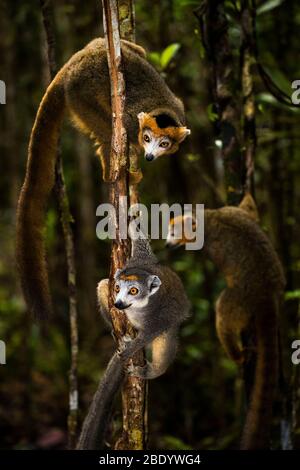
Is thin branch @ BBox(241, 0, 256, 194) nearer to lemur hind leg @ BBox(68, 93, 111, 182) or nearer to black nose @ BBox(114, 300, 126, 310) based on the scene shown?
lemur hind leg @ BBox(68, 93, 111, 182)

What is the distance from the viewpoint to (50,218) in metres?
7.87

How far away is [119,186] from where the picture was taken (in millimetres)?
3084

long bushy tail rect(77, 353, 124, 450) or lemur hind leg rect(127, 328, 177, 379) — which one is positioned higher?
lemur hind leg rect(127, 328, 177, 379)

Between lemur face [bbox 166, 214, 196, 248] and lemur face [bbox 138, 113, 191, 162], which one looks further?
lemur face [bbox 166, 214, 196, 248]

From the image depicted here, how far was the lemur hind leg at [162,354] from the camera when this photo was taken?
3.44 meters

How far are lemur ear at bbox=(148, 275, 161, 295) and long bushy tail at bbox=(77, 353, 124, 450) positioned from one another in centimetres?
45

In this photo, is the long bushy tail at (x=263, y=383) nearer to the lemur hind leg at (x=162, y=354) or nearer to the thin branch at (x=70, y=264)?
the lemur hind leg at (x=162, y=354)

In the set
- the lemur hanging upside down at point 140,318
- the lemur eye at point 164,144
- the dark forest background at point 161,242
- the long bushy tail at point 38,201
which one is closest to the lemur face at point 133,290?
the lemur hanging upside down at point 140,318

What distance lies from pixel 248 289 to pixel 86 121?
1.94 m

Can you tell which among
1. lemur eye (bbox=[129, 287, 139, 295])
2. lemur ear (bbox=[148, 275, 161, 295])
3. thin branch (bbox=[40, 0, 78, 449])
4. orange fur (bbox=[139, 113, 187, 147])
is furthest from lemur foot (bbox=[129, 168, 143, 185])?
lemur eye (bbox=[129, 287, 139, 295])

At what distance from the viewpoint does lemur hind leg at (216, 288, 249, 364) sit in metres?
4.74

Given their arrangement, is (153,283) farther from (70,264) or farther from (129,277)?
(70,264)

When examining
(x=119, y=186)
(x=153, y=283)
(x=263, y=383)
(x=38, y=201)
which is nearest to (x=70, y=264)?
(x=38, y=201)

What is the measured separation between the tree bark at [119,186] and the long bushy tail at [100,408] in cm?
21
